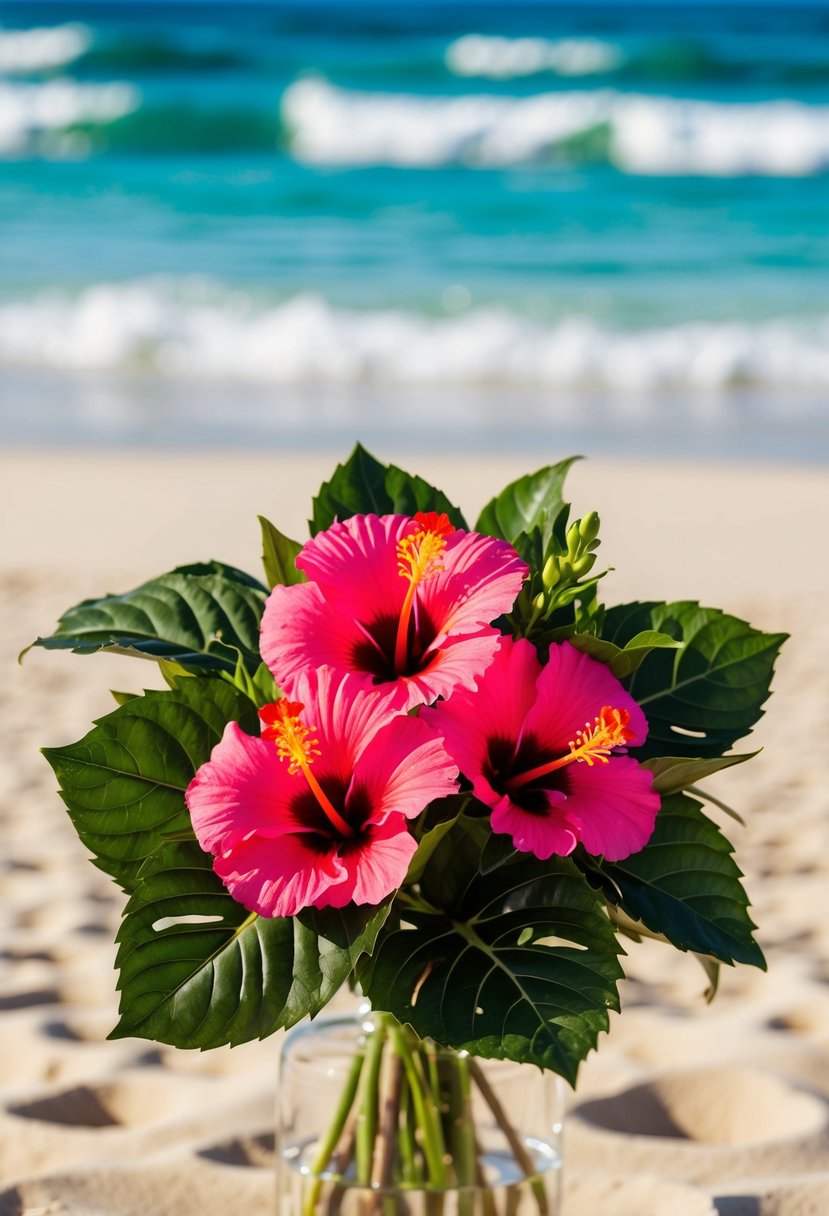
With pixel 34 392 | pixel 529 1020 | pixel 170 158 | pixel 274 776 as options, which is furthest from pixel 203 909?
pixel 170 158

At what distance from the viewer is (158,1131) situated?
185cm

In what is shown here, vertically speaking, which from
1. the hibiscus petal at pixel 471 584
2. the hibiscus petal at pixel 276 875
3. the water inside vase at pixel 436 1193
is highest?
the hibiscus petal at pixel 471 584

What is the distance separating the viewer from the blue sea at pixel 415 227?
865 centimetres

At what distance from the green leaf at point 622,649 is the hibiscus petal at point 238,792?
0.59 feet

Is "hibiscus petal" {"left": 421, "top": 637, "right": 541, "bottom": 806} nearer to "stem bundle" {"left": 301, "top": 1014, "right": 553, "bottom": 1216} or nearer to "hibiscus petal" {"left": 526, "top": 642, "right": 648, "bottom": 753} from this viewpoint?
"hibiscus petal" {"left": 526, "top": 642, "right": 648, "bottom": 753}

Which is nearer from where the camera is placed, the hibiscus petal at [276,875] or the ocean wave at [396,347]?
the hibiscus petal at [276,875]

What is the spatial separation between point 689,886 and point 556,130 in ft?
64.2

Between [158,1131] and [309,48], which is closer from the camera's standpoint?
[158,1131]

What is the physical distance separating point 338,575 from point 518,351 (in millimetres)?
9032

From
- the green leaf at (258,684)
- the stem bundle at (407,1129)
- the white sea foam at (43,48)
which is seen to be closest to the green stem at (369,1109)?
the stem bundle at (407,1129)

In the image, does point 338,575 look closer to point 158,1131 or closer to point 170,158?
point 158,1131

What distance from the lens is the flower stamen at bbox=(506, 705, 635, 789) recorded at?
2.72 feet

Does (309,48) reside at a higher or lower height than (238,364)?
higher

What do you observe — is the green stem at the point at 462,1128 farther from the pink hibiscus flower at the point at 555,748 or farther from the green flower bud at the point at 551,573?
the green flower bud at the point at 551,573
